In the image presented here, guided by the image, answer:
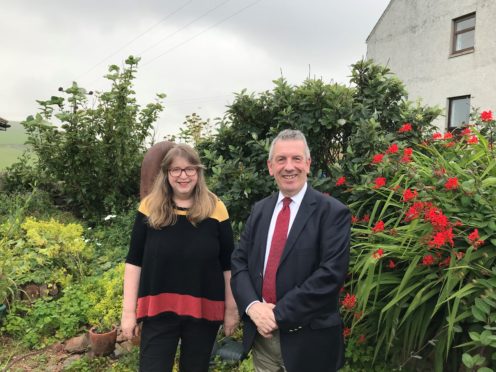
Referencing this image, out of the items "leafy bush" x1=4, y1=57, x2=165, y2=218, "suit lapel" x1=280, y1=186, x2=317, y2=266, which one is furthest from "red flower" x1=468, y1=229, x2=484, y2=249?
"leafy bush" x1=4, y1=57, x2=165, y2=218

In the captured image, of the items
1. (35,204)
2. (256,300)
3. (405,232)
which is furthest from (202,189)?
(35,204)

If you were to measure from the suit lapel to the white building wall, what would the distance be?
11.3 meters

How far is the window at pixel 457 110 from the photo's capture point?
533 inches

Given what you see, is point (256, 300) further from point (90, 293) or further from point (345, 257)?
point (90, 293)

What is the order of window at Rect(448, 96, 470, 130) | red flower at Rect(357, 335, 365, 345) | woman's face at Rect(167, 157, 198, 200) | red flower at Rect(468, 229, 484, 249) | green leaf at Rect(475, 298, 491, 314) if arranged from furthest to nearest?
window at Rect(448, 96, 470, 130), red flower at Rect(357, 335, 365, 345), woman's face at Rect(167, 157, 198, 200), red flower at Rect(468, 229, 484, 249), green leaf at Rect(475, 298, 491, 314)

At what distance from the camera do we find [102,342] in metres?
3.44

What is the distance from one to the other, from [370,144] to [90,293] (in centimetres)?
320

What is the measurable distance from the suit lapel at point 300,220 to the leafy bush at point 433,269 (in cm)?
68

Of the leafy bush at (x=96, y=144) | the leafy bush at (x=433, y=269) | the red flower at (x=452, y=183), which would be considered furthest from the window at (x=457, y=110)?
the red flower at (x=452, y=183)

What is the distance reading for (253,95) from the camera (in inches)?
148

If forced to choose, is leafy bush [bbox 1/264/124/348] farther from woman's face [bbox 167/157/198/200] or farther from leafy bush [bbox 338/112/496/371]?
leafy bush [bbox 338/112/496/371]

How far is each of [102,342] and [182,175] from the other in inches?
80.9

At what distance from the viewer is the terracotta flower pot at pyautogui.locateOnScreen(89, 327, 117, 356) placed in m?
3.43

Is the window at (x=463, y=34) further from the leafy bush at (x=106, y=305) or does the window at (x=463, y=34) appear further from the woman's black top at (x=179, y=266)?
the woman's black top at (x=179, y=266)
